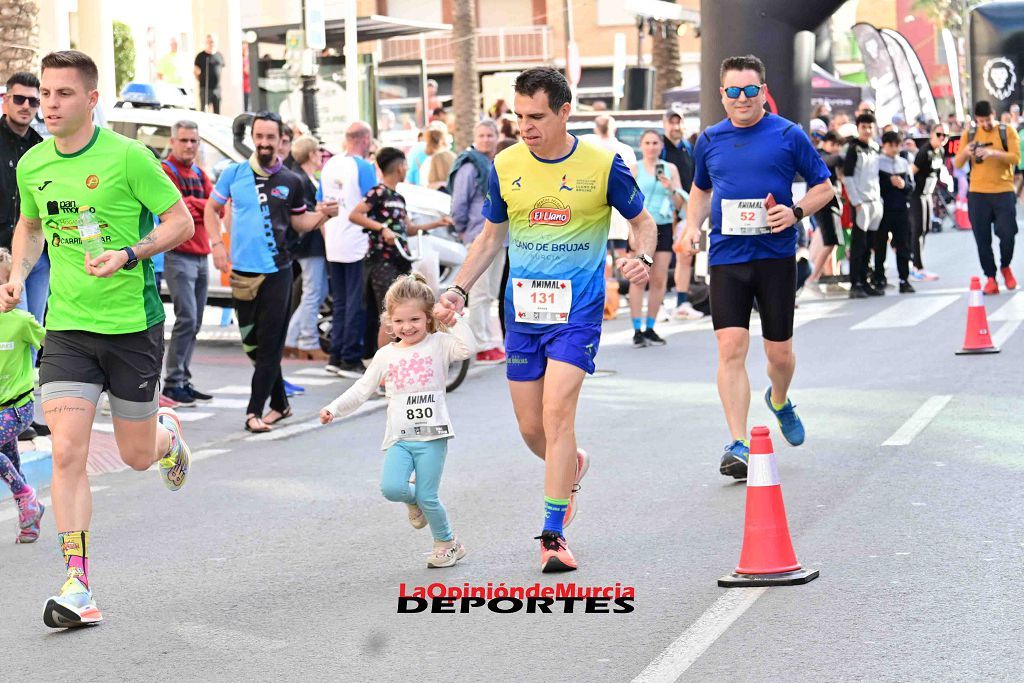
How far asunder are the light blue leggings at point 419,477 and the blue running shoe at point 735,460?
211 cm

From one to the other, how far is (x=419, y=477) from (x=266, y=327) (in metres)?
4.46

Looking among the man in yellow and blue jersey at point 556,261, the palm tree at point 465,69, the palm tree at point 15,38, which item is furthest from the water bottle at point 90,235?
the palm tree at point 465,69

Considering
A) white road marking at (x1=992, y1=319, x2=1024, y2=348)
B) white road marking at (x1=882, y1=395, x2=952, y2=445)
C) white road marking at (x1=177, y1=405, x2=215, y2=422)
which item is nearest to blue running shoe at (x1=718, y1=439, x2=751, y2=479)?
white road marking at (x1=882, y1=395, x2=952, y2=445)

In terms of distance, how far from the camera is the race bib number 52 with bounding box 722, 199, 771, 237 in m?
8.63

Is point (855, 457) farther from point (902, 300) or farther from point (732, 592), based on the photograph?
point (902, 300)

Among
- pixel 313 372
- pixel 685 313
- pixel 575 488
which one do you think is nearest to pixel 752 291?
pixel 575 488

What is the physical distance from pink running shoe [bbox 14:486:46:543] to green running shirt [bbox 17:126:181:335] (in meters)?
1.73

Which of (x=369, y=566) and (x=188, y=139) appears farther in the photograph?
(x=188, y=139)

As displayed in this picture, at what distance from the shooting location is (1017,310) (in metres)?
16.7

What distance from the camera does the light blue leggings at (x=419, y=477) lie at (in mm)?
6844

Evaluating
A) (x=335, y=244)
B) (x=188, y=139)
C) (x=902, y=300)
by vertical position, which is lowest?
(x=902, y=300)

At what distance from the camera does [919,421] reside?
1025 cm

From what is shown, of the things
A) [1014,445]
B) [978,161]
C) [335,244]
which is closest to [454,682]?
[1014,445]

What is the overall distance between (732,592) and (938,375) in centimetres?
655
